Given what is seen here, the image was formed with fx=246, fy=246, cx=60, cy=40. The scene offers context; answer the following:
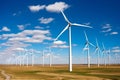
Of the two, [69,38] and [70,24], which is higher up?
[70,24]

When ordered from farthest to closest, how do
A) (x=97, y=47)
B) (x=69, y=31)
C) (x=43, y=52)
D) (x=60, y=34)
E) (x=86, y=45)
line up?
1. (x=43, y=52)
2. (x=97, y=47)
3. (x=86, y=45)
4. (x=69, y=31)
5. (x=60, y=34)

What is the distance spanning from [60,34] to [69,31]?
5.87 metres

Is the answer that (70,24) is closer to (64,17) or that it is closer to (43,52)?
(64,17)

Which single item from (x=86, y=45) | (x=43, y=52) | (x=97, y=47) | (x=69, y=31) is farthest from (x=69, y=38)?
(x=43, y=52)

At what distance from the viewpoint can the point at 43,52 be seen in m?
158

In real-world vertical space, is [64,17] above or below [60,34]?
above

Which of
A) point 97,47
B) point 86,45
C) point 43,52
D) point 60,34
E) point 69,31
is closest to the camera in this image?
point 60,34

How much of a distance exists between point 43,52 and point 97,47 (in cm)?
4236

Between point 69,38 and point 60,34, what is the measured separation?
14.8ft

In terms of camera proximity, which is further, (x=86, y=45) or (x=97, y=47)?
(x=97, y=47)

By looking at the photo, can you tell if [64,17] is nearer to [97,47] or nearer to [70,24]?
[70,24]

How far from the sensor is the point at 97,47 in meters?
129

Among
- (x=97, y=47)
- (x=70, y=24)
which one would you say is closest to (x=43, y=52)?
(x=97, y=47)

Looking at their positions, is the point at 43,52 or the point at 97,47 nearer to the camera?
the point at 97,47
